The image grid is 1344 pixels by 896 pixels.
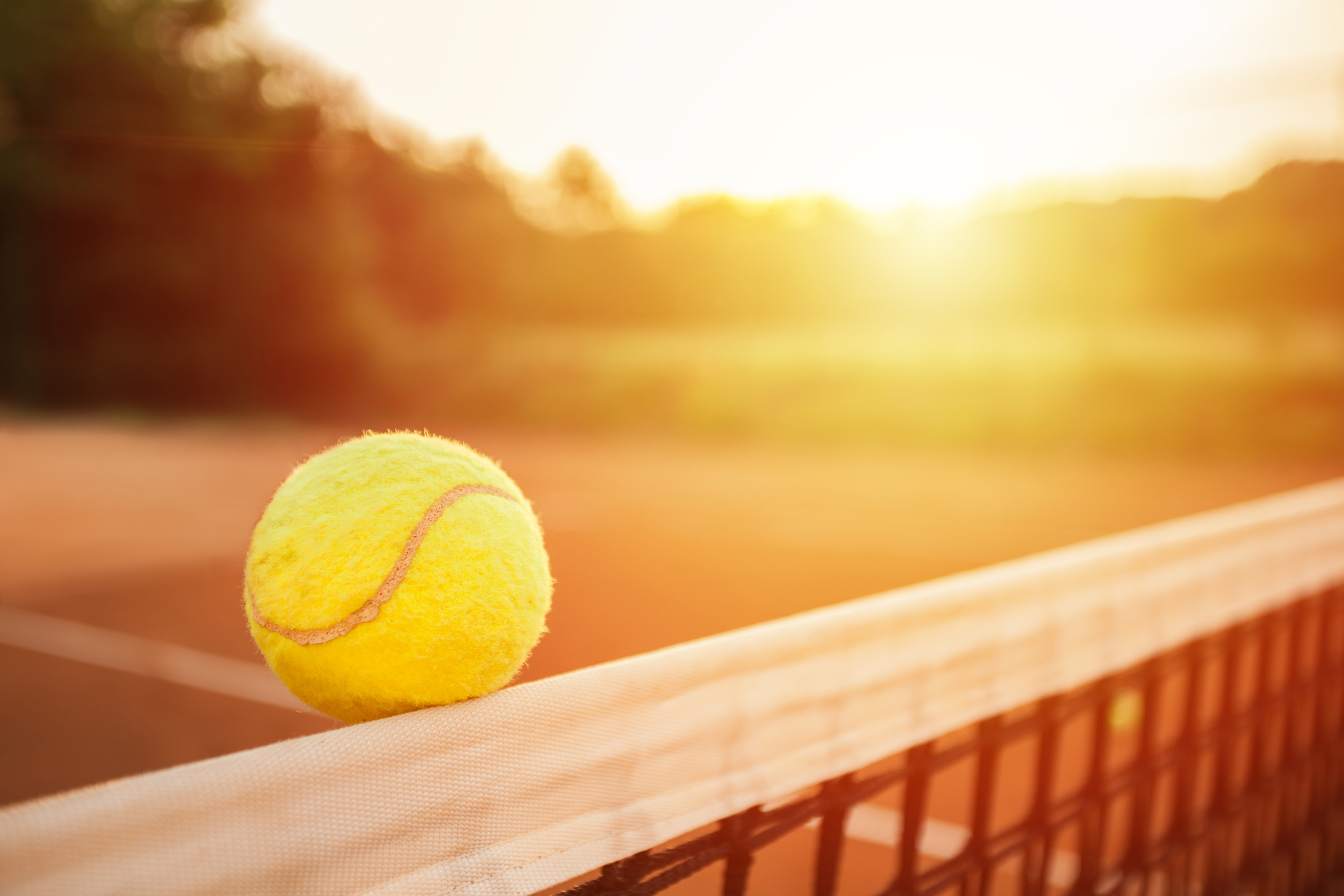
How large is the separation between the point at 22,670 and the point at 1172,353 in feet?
49.9

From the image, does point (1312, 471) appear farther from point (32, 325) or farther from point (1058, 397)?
point (32, 325)

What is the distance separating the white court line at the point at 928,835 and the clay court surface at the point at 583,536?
0.11 m

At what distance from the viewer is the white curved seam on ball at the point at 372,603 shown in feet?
3.03

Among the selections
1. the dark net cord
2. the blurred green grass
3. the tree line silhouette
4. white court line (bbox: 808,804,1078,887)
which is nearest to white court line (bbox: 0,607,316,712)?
white court line (bbox: 808,804,1078,887)

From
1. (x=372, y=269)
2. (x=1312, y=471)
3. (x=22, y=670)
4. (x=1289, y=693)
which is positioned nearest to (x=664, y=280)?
(x=372, y=269)

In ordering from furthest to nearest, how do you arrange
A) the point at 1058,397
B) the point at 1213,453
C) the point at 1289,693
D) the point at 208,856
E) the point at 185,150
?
the point at 185,150
the point at 1058,397
the point at 1213,453
the point at 1289,693
the point at 208,856

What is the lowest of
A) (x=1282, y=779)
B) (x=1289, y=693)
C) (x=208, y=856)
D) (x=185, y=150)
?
(x=1282, y=779)

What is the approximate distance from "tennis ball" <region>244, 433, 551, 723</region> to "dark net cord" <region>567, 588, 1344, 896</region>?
0.84 ft

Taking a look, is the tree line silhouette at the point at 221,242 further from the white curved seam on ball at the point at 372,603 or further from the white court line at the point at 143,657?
the white curved seam on ball at the point at 372,603

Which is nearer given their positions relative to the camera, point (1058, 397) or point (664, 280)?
point (1058, 397)

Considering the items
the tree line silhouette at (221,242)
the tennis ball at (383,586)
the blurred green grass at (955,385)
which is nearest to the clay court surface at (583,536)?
the blurred green grass at (955,385)

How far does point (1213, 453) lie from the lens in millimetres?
13539

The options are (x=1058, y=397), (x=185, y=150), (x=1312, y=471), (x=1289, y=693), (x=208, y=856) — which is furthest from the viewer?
(x=185, y=150)

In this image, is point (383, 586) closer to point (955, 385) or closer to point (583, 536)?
point (583, 536)
